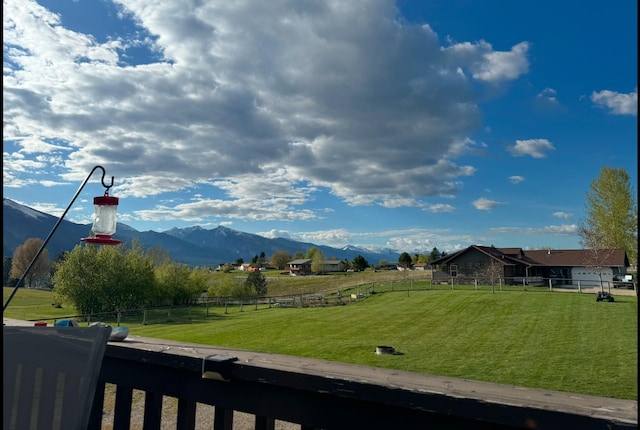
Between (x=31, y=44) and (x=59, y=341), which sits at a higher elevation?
(x=31, y=44)

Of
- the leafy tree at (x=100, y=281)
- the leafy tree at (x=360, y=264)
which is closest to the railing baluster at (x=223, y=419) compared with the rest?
the leafy tree at (x=100, y=281)

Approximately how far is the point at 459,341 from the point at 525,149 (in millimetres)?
7385

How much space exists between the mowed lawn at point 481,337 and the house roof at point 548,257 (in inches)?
371

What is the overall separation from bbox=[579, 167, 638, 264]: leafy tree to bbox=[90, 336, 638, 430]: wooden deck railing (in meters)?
29.2

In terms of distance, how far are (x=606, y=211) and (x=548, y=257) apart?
24.7 ft

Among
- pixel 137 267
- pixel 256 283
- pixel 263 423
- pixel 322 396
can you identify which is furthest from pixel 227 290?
pixel 322 396

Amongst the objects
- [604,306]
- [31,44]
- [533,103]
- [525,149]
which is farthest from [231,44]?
[604,306]

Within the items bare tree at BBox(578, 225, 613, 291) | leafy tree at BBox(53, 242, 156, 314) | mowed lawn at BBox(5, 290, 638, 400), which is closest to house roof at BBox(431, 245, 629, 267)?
bare tree at BBox(578, 225, 613, 291)

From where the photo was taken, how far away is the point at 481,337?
11.9 metres

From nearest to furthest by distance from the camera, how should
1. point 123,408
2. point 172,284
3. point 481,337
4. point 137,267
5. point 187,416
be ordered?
point 187,416, point 123,408, point 481,337, point 137,267, point 172,284

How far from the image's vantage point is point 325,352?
32.9ft

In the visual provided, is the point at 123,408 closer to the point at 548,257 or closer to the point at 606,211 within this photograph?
the point at 606,211

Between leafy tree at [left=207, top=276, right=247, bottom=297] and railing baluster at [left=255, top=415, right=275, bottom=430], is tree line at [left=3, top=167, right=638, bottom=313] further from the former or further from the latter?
railing baluster at [left=255, top=415, right=275, bottom=430]

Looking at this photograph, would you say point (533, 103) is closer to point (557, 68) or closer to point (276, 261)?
point (557, 68)
